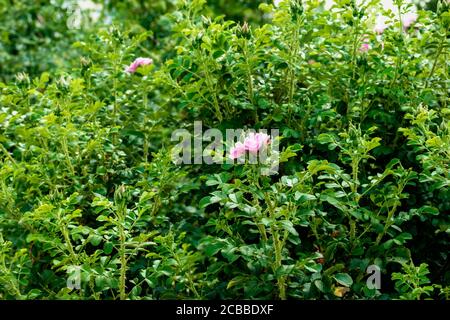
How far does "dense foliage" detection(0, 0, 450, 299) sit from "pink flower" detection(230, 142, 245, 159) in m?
0.07

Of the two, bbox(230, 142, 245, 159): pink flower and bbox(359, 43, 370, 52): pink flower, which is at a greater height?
bbox(359, 43, 370, 52): pink flower

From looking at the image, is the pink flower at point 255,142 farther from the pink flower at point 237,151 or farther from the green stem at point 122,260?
the green stem at point 122,260

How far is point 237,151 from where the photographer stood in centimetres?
190

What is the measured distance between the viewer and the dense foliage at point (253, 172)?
2049 millimetres

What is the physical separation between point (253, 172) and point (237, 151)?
8 centimetres

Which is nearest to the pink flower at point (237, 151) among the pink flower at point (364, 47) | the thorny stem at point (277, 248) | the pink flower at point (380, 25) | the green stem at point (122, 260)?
the thorny stem at point (277, 248)

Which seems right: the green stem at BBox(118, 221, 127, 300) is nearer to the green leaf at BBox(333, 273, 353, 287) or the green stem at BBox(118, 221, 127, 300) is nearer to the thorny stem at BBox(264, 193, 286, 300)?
the thorny stem at BBox(264, 193, 286, 300)

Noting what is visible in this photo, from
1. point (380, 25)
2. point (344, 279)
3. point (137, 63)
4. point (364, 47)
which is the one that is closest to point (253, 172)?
point (344, 279)

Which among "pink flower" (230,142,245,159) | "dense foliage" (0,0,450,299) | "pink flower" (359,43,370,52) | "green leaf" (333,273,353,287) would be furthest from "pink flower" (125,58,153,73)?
"green leaf" (333,273,353,287)

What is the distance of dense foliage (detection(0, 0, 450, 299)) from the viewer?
2049 mm

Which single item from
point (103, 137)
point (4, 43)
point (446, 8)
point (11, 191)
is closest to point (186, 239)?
point (103, 137)

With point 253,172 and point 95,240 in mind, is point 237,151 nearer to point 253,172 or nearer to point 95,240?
point 253,172

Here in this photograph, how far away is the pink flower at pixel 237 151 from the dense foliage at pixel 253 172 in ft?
0.24
